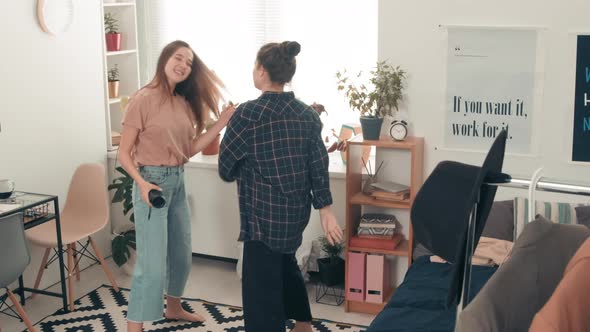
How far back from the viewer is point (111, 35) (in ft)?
17.2

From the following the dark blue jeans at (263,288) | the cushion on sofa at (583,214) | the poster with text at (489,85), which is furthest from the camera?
the poster with text at (489,85)

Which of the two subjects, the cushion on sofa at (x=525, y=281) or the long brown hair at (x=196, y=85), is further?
the long brown hair at (x=196, y=85)

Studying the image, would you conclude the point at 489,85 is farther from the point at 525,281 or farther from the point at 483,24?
the point at 525,281

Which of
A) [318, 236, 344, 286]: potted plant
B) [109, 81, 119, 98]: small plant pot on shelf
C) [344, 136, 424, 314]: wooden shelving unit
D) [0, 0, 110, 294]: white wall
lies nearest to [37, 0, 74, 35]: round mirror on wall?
[0, 0, 110, 294]: white wall

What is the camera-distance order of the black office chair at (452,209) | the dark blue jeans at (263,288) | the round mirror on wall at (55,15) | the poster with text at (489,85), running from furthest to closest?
the round mirror on wall at (55,15), the poster with text at (489,85), the dark blue jeans at (263,288), the black office chair at (452,209)

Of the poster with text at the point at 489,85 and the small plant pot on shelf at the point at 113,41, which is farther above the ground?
the small plant pot on shelf at the point at 113,41

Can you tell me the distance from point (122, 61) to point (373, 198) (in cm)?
220

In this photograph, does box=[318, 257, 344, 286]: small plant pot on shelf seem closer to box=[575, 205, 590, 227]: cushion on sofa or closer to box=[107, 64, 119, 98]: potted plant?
box=[575, 205, 590, 227]: cushion on sofa

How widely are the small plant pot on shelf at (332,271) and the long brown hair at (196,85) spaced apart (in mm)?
1153

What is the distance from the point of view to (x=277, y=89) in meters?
3.53

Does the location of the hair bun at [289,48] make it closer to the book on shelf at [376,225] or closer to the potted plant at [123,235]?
the book on shelf at [376,225]

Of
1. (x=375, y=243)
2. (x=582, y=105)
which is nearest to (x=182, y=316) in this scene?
(x=375, y=243)

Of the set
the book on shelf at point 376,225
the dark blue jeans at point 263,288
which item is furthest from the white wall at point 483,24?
the dark blue jeans at point 263,288

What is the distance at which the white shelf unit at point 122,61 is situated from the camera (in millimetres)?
5234
